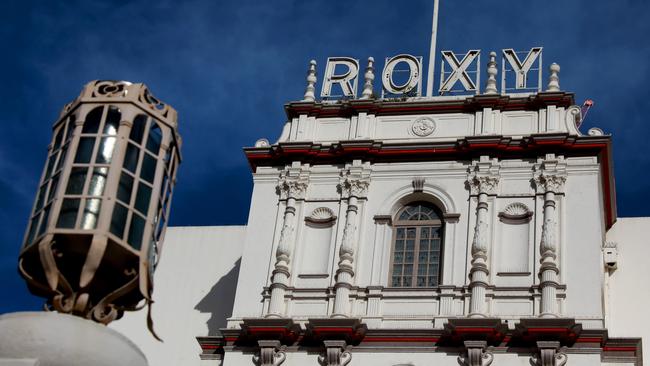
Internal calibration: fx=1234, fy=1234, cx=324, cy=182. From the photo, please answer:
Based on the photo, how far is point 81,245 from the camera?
848 cm

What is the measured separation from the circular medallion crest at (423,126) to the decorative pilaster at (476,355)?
604 centimetres

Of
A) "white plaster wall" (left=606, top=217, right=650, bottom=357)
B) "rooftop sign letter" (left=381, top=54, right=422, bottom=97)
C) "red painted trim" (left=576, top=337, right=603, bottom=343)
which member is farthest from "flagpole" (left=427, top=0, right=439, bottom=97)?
"red painted trim" (left=576, top=337, right=603, bottom=343)

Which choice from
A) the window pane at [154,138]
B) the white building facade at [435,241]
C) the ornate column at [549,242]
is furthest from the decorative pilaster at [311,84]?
the window pane at [154,138]

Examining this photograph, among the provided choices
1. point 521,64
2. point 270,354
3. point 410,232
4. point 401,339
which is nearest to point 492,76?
point 521,64

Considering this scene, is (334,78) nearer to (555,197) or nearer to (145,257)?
(555,197)

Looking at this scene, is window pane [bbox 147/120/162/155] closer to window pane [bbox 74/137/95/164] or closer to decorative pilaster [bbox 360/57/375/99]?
window pane [bbox 74/137/95/164]

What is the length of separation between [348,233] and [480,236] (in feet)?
9.86

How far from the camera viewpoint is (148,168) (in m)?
9.21

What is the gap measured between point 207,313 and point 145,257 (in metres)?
22.7

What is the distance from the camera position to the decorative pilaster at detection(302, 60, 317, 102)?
30772mm

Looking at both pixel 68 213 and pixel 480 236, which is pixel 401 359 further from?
pixel 68 213

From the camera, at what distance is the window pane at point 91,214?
8.55m

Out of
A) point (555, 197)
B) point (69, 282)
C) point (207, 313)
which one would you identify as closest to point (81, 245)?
point (69, 282)

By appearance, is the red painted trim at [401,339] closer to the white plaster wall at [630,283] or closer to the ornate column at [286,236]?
the ornate column at [286,236]
